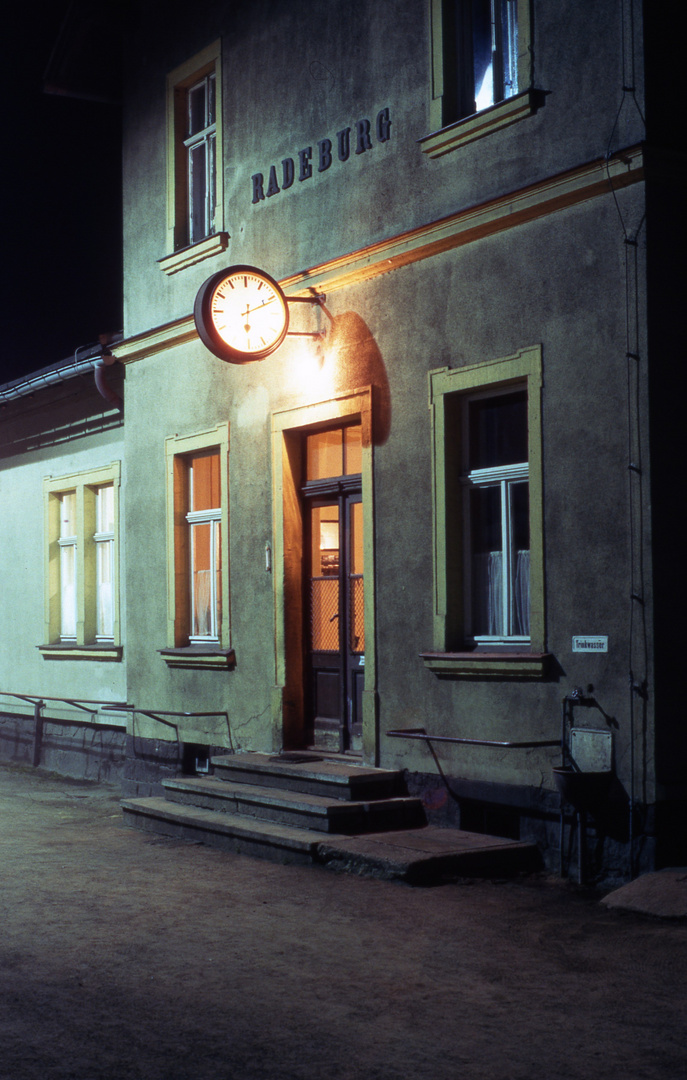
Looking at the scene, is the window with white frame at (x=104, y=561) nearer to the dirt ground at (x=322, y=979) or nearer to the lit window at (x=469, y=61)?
the dirt ground at (x=322, y=979)

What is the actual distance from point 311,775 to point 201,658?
9.17 ft


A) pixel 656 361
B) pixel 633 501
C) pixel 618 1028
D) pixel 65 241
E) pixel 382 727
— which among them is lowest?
pixel 618 1028

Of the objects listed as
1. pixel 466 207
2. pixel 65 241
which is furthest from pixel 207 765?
pixel 65 241

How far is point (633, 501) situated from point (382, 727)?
10.1 ft

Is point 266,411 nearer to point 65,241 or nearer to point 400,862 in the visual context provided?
point 400,862

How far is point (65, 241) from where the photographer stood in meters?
21.2

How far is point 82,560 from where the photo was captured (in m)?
15.6

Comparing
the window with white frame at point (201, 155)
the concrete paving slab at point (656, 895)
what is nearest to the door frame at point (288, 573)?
the window with white frame at point (201, 155)

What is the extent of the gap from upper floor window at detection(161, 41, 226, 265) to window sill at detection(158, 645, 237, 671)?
12.7 ft

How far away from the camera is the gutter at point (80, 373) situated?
14.2 metres

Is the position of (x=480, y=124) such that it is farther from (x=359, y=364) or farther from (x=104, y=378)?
(x=104, y=378)

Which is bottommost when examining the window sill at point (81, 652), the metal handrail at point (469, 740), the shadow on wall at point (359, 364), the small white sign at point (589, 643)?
the metal handrail at point (469, 740)

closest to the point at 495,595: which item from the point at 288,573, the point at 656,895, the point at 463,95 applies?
the point at 288,573

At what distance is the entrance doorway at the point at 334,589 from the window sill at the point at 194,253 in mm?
2263
